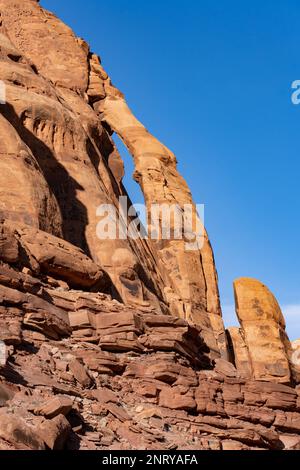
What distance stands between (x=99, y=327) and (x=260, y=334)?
66.3ft

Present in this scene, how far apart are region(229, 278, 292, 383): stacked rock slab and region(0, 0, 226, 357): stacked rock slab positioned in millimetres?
1424

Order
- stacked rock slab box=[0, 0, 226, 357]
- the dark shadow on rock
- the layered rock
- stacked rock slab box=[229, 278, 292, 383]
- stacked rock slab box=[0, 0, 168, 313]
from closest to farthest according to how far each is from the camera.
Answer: the layered rock → stacked rock slab box=[0, 0, 168, 313] → stacked rock slab box=[0, 0, 226, 357] → the dark shadow on rock → stacked rock slab box=[229, 278, 292, 383]

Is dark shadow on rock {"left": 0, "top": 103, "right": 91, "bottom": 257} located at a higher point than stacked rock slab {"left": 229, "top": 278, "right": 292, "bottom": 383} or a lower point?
higher

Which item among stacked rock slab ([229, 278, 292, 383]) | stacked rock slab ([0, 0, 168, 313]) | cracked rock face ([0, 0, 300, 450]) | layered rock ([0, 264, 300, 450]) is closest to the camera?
layered rock ([0, 264, 300, 450])

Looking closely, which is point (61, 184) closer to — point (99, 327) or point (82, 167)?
point (82, 167)

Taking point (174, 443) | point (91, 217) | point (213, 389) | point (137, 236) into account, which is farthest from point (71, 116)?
point (174, 443)

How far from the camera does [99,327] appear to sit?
21844mm

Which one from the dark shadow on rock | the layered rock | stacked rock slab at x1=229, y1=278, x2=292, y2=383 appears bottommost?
the layered rock

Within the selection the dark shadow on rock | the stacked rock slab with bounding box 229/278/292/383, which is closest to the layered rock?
the dark shadow on rock

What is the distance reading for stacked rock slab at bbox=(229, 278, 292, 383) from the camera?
38.8m

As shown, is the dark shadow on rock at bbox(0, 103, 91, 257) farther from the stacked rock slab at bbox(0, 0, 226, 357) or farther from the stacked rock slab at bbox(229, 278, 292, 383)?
the stacked rock slab at bbox(229, 278, 292, 383)

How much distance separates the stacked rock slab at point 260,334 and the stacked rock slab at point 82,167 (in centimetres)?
142

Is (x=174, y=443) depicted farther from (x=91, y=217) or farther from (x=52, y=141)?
(x=52, y=141)

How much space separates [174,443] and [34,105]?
17.0m
